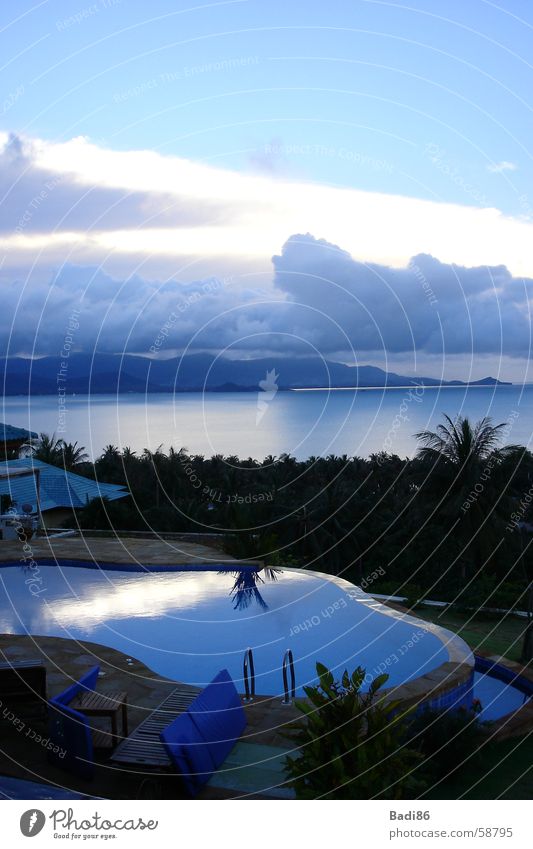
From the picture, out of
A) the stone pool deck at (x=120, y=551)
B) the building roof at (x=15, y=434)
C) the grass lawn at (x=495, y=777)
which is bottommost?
the grass lawn at (x=495, y=777)

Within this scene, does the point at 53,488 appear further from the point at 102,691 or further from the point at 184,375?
the point at 102,691

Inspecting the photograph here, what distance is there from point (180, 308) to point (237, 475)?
1967 centimetres

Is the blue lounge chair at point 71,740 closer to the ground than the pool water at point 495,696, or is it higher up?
higher up

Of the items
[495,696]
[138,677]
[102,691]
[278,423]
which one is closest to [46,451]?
[138,677]

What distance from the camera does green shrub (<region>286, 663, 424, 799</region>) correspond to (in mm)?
4727

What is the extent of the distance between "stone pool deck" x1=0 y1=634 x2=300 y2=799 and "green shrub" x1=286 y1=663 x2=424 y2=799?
1.66 feet

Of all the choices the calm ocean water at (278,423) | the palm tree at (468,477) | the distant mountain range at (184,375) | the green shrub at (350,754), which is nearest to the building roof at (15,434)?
the distant mountain range at (184,375)

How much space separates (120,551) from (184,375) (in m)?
9.61

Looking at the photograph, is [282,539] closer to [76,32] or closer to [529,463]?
[529,463]

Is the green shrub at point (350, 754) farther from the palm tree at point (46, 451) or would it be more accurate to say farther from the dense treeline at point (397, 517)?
the palm tree at point (46, 451)

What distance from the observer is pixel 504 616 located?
41.1 ft

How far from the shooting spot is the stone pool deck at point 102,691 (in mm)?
5348

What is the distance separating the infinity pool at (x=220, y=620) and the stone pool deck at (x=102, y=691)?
0.84 meters
